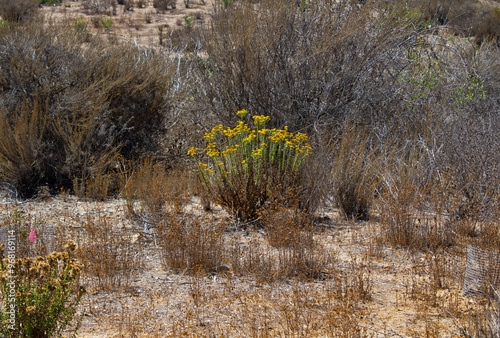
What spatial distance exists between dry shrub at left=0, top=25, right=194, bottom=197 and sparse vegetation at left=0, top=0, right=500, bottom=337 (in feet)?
0.10

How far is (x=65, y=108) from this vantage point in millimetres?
6699

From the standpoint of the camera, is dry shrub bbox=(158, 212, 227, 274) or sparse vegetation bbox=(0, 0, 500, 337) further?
dry shrub bbox=(158, 212, 227, 274)

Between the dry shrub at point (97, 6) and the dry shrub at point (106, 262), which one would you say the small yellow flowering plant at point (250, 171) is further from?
the dry shrub at point (97, 6)

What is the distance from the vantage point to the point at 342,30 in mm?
6789

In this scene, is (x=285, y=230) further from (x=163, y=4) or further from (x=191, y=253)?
(x=163, y=4)

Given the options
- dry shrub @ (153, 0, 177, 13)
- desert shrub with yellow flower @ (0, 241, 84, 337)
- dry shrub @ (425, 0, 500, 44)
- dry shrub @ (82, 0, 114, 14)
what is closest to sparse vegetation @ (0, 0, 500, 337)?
desert shrub with yellow flower @ (0, 241, 84, 337)

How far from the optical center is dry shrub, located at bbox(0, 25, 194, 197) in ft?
20.9

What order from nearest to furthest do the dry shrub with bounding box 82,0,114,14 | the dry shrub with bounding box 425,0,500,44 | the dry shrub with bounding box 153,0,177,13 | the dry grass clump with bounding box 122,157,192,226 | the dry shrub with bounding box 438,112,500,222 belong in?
the dry shrub with bounding box 438,112,500,222 → the dry grass clump with bounding box 122,157,192,226 → the dry shrub with bounding box 425,0,500,44 → the dry shrub with bounding box 82,0,114,14 → the dry shrub with bounding box 153,0,177,13

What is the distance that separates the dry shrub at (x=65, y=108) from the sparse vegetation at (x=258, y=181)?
0.10ft

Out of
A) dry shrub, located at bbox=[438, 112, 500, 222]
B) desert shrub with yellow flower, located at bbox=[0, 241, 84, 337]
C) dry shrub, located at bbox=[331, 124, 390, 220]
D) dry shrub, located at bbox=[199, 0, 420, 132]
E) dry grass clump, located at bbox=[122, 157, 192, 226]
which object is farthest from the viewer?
dry shrub, located at bbox=[199, 0, 420, 132]

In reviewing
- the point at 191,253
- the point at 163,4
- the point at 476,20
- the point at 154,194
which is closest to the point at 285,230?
the point at 191,253

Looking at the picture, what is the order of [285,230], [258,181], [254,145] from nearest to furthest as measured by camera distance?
[285,230], [258,181], [254,145]

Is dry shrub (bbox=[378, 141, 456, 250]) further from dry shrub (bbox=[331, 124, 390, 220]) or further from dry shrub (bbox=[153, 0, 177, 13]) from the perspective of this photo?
dry shrub (bbox=[153, 0, 177, 13])

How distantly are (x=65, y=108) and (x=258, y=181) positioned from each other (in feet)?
10.0
